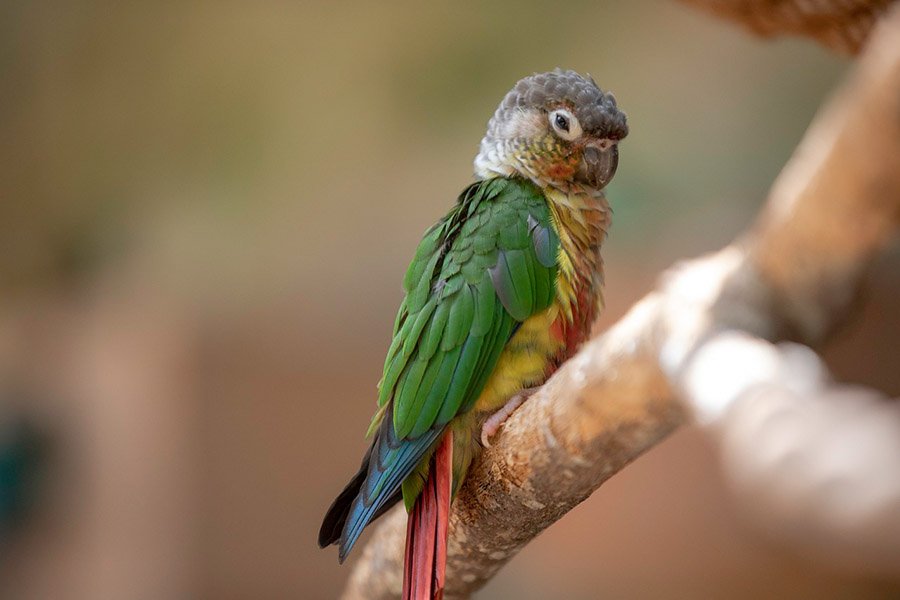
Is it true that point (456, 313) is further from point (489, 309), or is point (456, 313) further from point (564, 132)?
point (564, 132)

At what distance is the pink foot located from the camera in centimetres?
94

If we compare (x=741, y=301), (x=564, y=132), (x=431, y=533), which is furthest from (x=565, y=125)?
(x=741, y=301)

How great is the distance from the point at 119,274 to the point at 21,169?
1.46ft

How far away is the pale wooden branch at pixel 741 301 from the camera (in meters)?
Result: 0.42

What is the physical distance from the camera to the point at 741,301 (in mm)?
503

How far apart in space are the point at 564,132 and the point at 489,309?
23 cm

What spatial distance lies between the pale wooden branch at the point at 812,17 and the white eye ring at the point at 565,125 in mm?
172

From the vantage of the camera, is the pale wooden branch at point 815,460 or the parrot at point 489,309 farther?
the parrot at point 489,309

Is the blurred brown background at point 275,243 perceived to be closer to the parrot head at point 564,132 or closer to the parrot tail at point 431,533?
the parrot head at point 564,132

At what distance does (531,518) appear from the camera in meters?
0.91

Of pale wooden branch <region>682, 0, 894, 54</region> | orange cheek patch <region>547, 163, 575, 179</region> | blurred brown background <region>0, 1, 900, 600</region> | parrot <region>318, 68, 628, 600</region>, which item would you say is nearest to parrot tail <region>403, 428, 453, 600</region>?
parrot <region>318, 68, 628, 600</region>

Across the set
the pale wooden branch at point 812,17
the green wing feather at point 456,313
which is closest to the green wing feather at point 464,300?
the green wing feather at point 456,313

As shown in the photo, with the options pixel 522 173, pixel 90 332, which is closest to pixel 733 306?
pixel 522 173

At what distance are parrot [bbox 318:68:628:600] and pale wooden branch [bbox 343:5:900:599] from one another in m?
0.09
